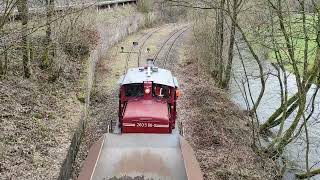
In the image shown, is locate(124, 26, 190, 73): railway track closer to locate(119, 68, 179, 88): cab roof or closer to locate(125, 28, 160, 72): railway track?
locate(125, 28, 160, 72): railway track

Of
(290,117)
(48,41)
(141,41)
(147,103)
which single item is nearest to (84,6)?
(48,41)

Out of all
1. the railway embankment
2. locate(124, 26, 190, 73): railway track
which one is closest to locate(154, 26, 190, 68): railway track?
locate(124, 26, 190, 73): railway track

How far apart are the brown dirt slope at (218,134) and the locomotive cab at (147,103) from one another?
90.8 inches

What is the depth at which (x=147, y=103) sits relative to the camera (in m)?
13.2


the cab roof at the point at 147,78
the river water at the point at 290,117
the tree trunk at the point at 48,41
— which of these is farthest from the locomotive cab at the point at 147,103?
the tree trunk at the point at 48,41

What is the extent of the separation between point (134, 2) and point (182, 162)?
47.0 m

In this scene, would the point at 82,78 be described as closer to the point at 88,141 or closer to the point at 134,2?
the point at 88,141

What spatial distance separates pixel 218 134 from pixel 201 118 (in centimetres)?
198

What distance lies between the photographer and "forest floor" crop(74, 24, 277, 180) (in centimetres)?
1427

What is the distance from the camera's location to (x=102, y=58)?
29672mm

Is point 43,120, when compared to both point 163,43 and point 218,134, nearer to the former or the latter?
point 218,134

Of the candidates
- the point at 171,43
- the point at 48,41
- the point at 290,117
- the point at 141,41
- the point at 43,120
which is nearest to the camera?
the point at 43,120

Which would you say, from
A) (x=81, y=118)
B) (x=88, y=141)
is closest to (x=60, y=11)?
(x=81, y=118)

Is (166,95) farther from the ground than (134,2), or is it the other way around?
(134,2)
